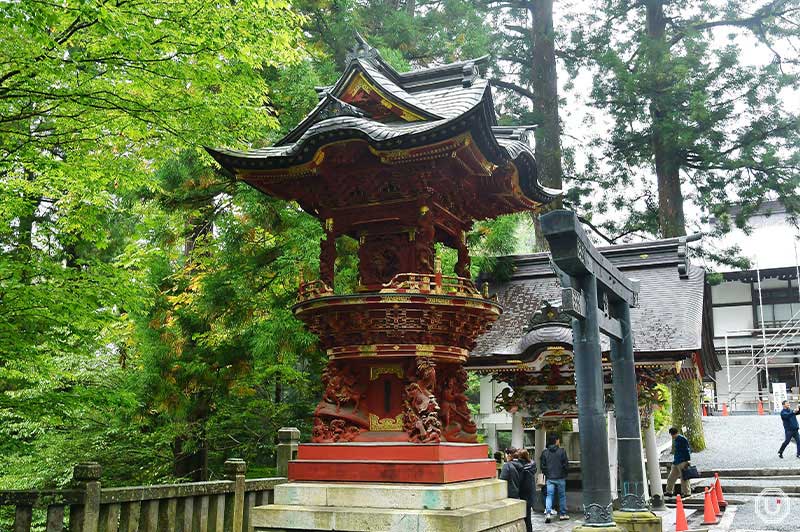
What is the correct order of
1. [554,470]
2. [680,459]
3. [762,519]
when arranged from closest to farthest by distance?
[762,519]
[554,470]
[680,459]

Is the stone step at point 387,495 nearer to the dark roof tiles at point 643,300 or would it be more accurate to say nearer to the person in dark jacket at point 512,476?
the person in dark jacket at point 512,476

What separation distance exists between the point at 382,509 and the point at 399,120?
199 inches

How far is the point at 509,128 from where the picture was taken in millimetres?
10461

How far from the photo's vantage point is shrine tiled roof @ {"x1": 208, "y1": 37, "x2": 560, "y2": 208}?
8.40 meters

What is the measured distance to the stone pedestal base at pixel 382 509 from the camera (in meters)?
7.91

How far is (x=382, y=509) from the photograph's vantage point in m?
8.18

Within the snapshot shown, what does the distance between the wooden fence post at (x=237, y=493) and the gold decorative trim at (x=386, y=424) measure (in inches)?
84.5

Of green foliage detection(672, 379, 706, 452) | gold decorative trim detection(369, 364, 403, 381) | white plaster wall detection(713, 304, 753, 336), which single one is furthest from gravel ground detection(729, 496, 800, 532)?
white plaster wall detection(713, 304, 753, 336)

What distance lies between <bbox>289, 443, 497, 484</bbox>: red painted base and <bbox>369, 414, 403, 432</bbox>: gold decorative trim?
0.31 metres

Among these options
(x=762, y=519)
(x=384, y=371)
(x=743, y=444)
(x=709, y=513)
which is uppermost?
(x=384, y=371)

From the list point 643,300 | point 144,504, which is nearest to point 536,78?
point 643,300

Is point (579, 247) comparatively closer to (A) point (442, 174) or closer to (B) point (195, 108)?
(A) point (442, 174)

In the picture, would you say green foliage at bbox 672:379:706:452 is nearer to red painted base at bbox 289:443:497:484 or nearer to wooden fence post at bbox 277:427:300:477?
wooden fence post at bbox 277:427:300:477

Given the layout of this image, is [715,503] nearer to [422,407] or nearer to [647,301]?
[647,301]
